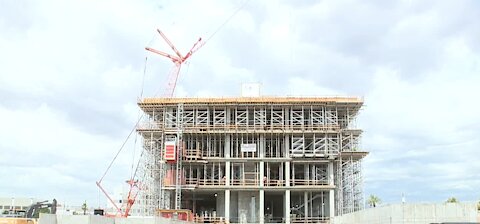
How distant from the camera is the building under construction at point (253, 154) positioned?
75.3m

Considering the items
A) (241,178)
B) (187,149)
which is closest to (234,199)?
(241,178)

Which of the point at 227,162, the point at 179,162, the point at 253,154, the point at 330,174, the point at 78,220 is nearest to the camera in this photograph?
the point at 78,220

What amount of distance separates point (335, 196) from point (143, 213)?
26561 mm

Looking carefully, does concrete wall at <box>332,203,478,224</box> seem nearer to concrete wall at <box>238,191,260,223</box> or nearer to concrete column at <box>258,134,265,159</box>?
concrete column at <box>258,134,265,159</box>

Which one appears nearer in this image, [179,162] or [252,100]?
[179,162]

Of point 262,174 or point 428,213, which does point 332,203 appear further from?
point 428,213

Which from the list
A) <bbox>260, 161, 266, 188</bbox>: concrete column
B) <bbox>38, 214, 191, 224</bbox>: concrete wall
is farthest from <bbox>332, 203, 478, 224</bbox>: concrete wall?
<bbox>260, 161, 266, 188</bbox>: concrete column

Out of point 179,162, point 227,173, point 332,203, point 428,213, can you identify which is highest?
point 179,162

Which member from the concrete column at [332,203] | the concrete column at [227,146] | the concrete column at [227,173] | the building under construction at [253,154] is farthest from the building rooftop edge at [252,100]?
the concrete column at [332,203]

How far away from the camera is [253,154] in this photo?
77.3 metres

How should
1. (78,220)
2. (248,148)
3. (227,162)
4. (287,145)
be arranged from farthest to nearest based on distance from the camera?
1. (248,148)
2. (287,145)
3. (227,162)
4. (78,220)

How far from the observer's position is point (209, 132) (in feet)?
250

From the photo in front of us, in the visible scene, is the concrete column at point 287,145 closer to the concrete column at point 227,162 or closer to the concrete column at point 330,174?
the concrete column at point 330,174

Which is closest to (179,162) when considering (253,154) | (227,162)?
(227,162)
